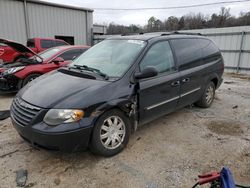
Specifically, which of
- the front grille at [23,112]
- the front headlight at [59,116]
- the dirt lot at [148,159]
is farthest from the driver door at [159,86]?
the front grille at [23,112]

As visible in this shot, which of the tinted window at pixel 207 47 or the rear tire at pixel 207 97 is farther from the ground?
the tinted window at pixel 207 47

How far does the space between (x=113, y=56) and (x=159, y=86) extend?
0.89 metres

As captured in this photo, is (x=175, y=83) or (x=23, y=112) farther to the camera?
(x=175, y=83)

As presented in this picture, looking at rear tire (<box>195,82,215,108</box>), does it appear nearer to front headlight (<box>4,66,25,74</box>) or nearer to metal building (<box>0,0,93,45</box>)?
front headlight (<box>4,66,25,74</box>)

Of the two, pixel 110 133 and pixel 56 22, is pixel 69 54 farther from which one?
pixel 56 22

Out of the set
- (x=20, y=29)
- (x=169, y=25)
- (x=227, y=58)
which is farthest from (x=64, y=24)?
(x=169, y=25)

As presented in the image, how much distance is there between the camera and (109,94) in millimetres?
2715

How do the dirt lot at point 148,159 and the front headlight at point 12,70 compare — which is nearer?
the dirt lot at point 148,159

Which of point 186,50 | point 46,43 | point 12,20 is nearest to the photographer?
point 186,50

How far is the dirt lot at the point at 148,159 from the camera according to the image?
246cm

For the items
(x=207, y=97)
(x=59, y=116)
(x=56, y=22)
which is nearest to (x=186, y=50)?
(x=207, y=97)

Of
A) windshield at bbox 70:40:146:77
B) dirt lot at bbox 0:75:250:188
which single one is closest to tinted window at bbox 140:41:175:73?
windshield at bbox 70:40:146:77

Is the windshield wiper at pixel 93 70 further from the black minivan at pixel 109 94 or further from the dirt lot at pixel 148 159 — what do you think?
the dirt lot at pixel 148 159

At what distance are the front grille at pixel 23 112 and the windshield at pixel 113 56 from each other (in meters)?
1.11
